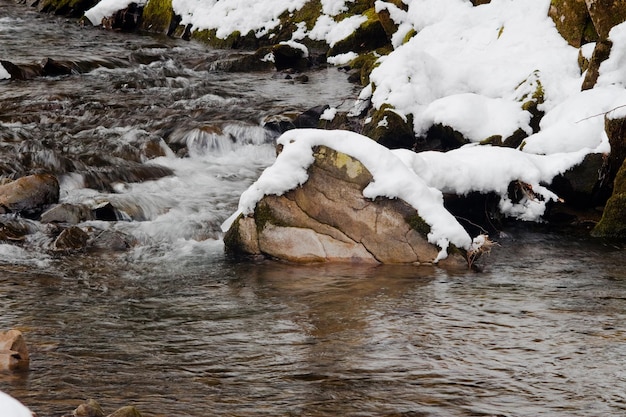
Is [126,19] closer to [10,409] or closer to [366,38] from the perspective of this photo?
[366,38]

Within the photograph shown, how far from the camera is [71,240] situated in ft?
26.4

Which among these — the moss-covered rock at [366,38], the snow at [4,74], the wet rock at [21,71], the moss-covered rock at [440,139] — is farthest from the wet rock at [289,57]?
the moss-covered rock at [440,139]

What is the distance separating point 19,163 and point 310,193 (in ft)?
15.0

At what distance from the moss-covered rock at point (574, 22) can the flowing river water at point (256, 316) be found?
425 cm

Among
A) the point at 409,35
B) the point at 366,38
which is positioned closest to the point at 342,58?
the point at 366,38

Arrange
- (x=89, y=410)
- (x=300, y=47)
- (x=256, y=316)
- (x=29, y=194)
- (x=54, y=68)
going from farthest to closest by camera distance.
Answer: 1. (x=300, y=47)
2. (x=54, y=68)
3. (x=29, y=194)
4. (x=256, y=316)
5. (x=89, y=410)

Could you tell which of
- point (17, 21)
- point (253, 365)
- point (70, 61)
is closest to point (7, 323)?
point (253, 365)

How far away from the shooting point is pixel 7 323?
5.67 meters

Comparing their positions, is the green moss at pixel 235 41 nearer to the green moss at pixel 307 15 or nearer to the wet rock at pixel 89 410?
the green moss at pixel 307 15

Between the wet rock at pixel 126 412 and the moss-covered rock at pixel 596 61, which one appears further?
the moss-covered rock at pixel 596 61

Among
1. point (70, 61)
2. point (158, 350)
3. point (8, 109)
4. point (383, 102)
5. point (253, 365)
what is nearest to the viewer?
point (253, 365)

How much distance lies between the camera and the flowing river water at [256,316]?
4.29 m

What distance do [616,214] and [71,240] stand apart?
5691 mm

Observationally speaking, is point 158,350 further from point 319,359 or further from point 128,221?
point 128,221
